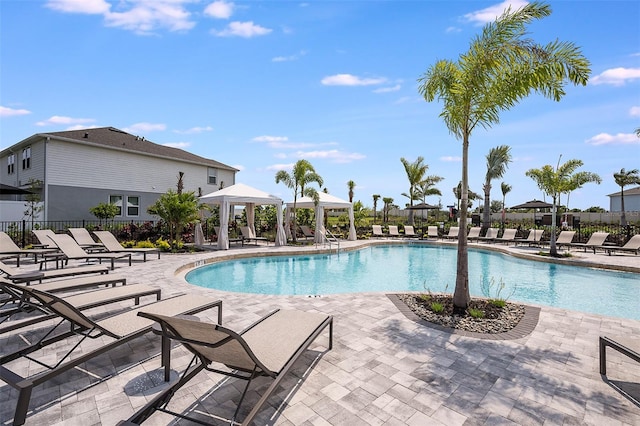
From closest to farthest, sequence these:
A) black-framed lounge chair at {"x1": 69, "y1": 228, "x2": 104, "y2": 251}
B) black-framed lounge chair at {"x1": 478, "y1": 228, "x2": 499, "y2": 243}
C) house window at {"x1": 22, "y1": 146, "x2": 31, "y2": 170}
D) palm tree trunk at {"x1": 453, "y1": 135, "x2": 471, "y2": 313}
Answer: palm tree trunk at {"x1": 453, "y1": 135, "x2": 471, "y2": 313}
black-framed lounge chair at {"x1": 69, "y1": 228, "x2": 104, "y2": 251}
house window at {"x1": 22, "y1": 146, "x2": 31, "y2": 170}
black-framed lounge chair at {"x1": 478, "y1": 228, "x2": 499, "y2": 243}

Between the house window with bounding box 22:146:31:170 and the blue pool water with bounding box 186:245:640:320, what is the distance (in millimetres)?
16040

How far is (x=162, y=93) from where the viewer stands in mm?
13250

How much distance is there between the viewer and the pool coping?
467cm

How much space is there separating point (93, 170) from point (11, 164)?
7.52m

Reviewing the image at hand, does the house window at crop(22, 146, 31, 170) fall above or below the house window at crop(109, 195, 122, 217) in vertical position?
above

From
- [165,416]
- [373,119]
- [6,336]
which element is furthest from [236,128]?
[165,416]

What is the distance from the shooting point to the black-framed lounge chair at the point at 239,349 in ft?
7.68

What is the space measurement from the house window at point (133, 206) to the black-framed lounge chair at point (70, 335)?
19885 millimetres

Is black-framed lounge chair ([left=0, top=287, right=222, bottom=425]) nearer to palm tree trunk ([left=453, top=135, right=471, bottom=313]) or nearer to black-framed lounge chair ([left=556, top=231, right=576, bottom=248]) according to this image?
palm tree trunk ([left=453, top=135, right=471, bottom=313])

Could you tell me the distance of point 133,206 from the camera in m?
21.5

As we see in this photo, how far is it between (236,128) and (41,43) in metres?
9.02

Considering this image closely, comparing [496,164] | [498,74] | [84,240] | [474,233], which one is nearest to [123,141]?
[84,240]

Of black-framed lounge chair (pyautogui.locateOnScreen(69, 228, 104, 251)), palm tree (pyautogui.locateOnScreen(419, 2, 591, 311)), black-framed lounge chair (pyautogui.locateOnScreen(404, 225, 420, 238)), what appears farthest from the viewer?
black-framed lounge chair (pyautogui.locateOnScreen(404, 225, 420, 238))

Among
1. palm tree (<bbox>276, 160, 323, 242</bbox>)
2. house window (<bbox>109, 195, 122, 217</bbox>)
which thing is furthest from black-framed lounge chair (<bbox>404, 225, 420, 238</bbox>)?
house window (<bbox>109, 195, 122, 217</bbox>)
